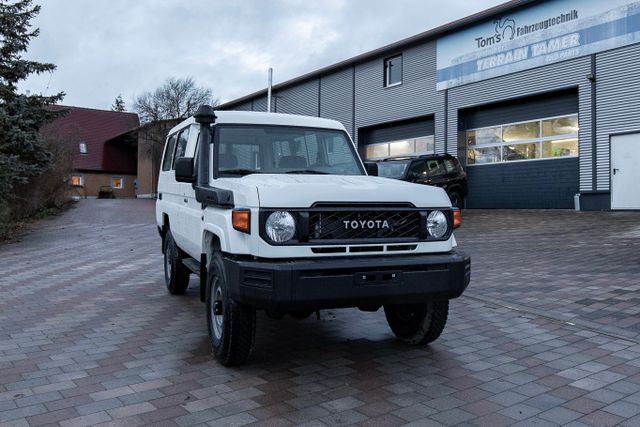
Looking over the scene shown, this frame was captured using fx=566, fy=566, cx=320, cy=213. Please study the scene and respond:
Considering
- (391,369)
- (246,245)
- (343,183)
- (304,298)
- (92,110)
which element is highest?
(92,110)

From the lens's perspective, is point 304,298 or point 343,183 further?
point 343,183

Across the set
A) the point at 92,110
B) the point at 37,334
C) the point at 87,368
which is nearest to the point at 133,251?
the point at 37,334

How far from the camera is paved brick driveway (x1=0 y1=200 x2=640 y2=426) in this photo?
11.5ft

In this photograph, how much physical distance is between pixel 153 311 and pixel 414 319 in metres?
3.06

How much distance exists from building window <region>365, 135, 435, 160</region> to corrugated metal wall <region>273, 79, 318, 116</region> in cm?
482

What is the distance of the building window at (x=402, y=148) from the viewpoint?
80.4ft

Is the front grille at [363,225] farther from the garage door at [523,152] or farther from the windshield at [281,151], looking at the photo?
the garage door at [523,152]

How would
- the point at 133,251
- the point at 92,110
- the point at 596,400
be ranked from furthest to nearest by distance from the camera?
the point at 92,110 → the point at 133,251 → the point at 596,400

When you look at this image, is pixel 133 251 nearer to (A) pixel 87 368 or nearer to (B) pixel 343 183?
(A) pixel 87 368

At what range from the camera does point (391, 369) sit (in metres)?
4.34

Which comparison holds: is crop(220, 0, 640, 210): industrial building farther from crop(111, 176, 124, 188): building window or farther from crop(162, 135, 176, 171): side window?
crop(111, 176, 124, 188): building window

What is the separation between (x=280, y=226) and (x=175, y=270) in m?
3.69

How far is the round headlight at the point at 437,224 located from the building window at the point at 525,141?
16305mm

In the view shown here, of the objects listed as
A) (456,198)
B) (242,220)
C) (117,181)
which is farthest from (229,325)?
(117,181)
